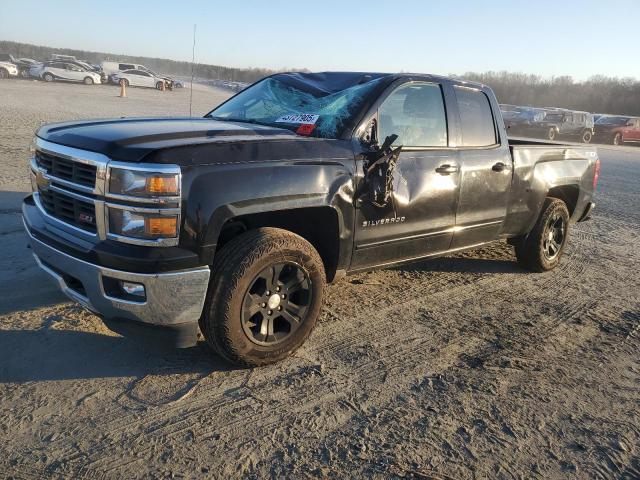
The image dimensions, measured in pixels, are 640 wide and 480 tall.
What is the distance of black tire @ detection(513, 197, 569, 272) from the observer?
5.62 m

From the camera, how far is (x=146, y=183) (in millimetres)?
2850

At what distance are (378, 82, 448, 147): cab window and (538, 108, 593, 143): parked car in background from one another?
84.5ft

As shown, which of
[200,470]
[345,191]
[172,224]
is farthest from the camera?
[345,191]

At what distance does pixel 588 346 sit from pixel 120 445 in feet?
10.8

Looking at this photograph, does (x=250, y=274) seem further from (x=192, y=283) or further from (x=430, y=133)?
(x=430, y=133)

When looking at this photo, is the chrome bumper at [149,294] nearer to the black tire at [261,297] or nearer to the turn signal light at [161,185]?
the black tire at [261,297]

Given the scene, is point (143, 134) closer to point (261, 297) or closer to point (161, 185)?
point (161, 185)

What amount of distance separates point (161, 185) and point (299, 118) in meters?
1.53

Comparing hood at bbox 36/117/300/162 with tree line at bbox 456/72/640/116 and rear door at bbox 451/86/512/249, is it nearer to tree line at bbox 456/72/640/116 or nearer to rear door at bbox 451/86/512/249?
rear door at bbox 451/86/512/249

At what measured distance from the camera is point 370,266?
4.06 m

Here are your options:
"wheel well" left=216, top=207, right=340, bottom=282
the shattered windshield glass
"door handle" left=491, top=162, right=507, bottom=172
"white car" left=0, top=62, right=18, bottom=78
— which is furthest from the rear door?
"white car" left=0, top=62, right=18, bottom=78

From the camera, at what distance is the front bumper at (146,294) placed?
9.58ft

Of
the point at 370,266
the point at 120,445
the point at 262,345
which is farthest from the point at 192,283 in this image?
the point at 370,266

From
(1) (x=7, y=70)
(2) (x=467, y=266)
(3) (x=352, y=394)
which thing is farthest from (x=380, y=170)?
(1) (x=7, y=70)
